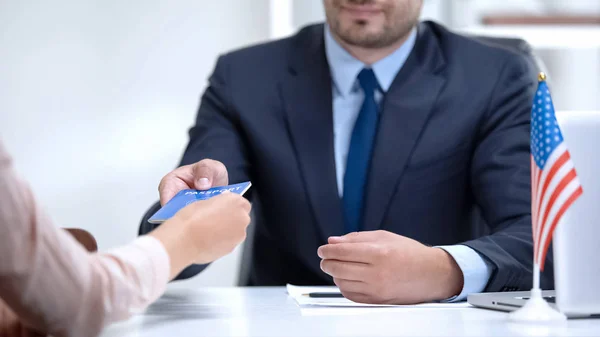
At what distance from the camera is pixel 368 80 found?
193cm

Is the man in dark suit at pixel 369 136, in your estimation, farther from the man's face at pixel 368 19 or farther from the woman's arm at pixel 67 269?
the woman's arm at pixel 67 269

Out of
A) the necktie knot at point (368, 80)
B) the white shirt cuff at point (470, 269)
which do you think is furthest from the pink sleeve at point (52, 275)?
the necktie knot at point (368, 80)

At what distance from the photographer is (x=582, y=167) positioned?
103 centimetres

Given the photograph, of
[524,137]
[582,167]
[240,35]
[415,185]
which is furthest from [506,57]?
[240,35]

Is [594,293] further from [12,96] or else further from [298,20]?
[12,96]

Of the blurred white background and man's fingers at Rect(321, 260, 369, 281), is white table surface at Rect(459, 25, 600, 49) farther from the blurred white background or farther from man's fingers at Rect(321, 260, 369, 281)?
man's fingers at Rect(321, 260, 369, 281)

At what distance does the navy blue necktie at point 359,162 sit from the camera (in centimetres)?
185

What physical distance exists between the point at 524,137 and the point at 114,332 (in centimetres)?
115

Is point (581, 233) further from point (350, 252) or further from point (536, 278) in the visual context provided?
point (350, 252)

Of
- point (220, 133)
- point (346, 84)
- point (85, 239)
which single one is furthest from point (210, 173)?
point (346, 84)

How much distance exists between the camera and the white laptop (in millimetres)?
1020

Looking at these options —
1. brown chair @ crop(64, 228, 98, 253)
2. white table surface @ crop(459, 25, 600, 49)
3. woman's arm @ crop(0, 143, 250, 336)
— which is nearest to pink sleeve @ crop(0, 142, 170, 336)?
woman's arm @ crop(0, 143, 250, 336)

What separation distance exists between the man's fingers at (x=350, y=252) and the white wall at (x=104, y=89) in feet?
5.75

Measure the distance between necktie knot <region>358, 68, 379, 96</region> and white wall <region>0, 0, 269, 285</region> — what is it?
3.49ft
